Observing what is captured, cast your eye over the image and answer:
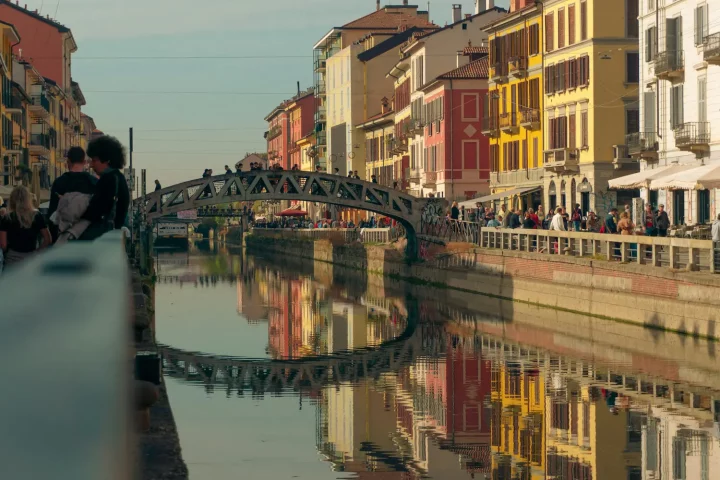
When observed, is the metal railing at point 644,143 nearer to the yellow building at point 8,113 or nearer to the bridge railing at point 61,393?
the yellow building at point 8,113

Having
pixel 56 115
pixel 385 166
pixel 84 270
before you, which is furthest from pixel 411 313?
pixel 56 115

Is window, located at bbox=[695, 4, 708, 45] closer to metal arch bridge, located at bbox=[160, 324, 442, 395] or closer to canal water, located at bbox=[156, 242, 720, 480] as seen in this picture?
canal water, located at bbox=[156, 242, 720, 480]

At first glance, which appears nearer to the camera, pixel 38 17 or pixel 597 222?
pixel 597 222

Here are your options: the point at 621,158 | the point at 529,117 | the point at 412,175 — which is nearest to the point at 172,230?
the point at 412,175

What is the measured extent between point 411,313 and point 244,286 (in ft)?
63.1

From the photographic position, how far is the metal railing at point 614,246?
1038 inches

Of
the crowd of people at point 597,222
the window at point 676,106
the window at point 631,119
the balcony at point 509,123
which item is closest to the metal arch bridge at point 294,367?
the crowd of people at point 597,222

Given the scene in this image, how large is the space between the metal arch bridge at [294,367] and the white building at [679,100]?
26.4 feet

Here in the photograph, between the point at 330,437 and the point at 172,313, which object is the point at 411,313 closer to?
the point at 172,313

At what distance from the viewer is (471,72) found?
227 ft

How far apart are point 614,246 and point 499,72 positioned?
32.1 metres

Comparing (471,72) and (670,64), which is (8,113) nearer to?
(471,72)

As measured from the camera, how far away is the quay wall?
2589cm

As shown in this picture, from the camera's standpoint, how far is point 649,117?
44688mm
